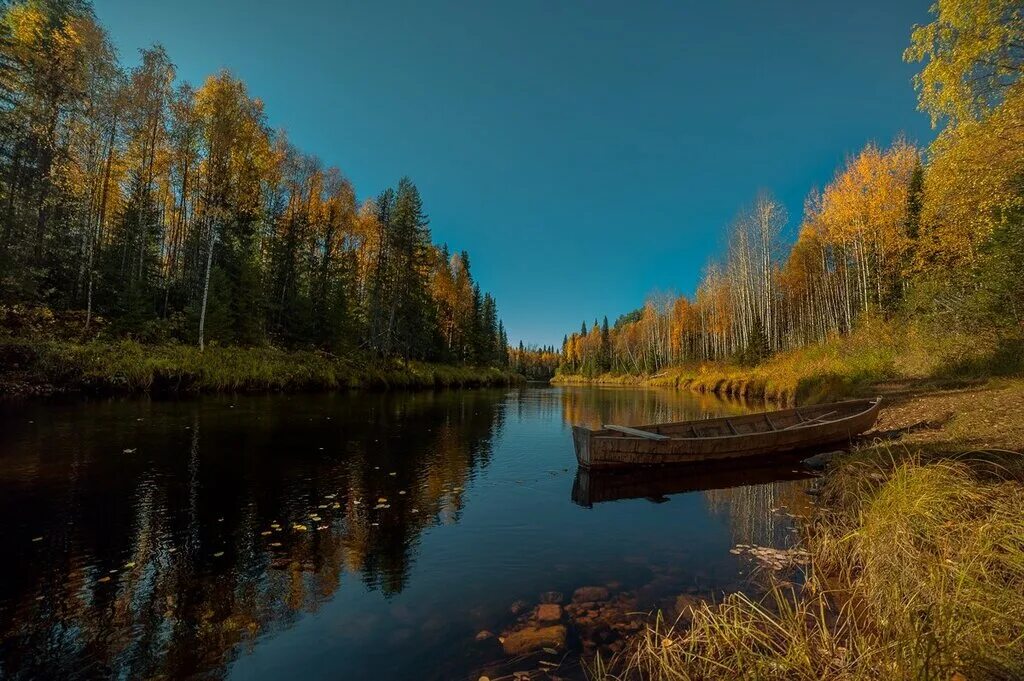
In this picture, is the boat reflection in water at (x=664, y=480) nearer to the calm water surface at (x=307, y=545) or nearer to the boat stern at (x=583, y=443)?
the calm water surface at (x=307, y=545)

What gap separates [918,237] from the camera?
2458cm

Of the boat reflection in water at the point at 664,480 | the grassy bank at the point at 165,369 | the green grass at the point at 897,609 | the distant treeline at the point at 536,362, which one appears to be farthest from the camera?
the distant treeline at the point at 536,362

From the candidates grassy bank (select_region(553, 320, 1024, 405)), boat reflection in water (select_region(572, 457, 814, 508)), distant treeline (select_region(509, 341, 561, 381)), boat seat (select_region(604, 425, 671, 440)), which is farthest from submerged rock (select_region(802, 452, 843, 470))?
distant treeline (select_region(509, 341, 561, 381))

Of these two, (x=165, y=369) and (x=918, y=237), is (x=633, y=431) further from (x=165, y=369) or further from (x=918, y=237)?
(x=918, y=237)

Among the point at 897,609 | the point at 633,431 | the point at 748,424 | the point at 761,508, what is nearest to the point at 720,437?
the point at 633,431

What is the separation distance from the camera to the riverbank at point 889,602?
8.34ft

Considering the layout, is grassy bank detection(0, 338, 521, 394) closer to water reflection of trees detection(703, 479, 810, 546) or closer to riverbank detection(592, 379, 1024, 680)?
water reflection of trees detection(703, 479, 810, 546)

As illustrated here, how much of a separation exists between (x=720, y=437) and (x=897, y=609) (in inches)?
359

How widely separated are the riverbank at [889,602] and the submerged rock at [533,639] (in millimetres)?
614

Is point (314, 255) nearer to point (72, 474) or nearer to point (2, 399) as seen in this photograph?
point (2, 399)

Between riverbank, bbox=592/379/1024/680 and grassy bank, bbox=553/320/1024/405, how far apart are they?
35.4 ft

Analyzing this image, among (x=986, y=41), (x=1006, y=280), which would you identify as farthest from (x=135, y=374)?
(x=1006, y=280)

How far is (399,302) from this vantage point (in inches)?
1524

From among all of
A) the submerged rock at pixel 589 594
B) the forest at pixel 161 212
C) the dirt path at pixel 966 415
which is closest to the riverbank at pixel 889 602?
the dirt path at pixel 966 415
